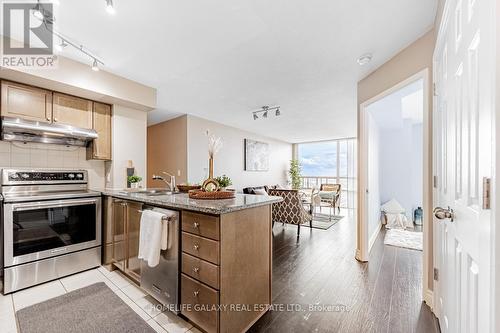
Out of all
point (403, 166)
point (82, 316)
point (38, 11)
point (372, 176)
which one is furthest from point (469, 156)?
point (403, 166)

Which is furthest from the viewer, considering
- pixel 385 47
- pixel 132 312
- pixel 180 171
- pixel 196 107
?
pixel 180 171

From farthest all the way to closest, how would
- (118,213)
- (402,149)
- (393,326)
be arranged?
(402,149) → (118,213) → (393,326)

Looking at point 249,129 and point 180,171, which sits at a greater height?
point 249,129

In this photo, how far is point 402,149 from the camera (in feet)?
16.9

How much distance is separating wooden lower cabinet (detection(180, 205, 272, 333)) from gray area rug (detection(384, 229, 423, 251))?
292 cm

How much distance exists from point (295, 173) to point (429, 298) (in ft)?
20.9

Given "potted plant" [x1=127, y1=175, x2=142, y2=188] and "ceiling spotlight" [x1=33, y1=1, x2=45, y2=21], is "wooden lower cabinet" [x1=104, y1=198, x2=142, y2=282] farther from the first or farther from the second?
"ceiling spotlight" [x1=33, y1=1, x2=45, y2=21]

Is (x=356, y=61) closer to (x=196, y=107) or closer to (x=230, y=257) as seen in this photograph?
(x=230, y=257)

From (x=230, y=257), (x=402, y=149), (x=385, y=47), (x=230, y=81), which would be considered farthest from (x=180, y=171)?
(x=402, y=149)

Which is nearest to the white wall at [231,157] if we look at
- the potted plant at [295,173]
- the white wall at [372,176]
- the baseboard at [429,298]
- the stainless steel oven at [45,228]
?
the potted plant at [295,173]

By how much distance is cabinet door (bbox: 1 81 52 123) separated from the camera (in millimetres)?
2180

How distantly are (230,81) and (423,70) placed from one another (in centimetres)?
217

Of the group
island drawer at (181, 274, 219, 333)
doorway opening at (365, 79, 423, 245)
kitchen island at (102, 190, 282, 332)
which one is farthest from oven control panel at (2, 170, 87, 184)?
doorway opening at (365, 79, 423, 245)

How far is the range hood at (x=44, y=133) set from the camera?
2.16 metres
